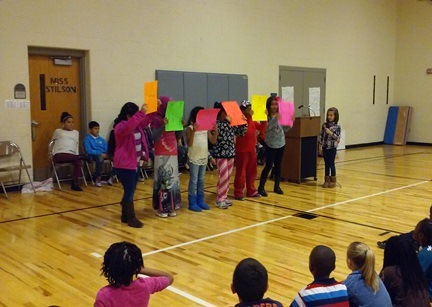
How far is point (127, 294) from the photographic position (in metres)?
2.13

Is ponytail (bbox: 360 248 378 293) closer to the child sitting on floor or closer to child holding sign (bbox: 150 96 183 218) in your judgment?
the child sitting on floor

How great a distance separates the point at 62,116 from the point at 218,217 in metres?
3.53

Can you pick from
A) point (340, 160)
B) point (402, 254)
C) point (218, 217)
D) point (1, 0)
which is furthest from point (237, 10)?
point (402, 254)

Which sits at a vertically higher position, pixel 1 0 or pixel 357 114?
pixel 1 0

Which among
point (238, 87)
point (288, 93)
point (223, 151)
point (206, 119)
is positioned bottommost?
point (223, 151)

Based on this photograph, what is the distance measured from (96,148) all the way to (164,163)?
2.76 meters

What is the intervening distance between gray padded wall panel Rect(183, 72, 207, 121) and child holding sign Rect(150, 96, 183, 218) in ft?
12.5

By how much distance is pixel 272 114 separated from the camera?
7.04 m

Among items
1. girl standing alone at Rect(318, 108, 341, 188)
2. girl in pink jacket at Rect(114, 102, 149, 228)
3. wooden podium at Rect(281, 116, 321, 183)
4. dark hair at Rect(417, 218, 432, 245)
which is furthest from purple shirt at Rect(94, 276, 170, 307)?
wooden podium at Rect(281, 116, 321, 183)

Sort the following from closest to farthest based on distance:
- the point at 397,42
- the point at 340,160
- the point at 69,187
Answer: the point at 69,187 < the point at 340,160 < the point at 397,42

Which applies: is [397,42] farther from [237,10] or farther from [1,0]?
[1,0]

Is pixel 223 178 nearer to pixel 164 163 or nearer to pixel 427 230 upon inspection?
pixel 164 163

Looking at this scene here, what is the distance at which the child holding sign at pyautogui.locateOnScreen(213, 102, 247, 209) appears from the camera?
20.4 feet

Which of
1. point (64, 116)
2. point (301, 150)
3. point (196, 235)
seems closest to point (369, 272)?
point (196, 235)
